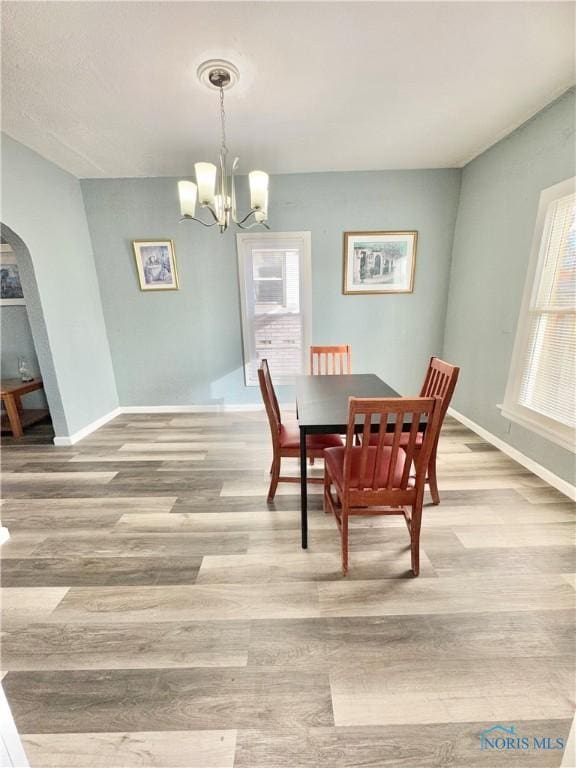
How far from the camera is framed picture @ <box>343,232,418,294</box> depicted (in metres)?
3.23

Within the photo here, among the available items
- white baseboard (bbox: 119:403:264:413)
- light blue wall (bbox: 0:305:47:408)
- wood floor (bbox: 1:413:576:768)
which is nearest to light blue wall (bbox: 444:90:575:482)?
wood floor (bbox: 1:413:576:768)

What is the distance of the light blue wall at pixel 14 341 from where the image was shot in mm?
3365

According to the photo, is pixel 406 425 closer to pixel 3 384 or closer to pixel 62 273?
pixel 62 273

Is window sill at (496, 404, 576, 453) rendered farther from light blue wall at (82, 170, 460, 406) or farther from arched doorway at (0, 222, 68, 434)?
arched doorway at (0, 222, 68, 434)

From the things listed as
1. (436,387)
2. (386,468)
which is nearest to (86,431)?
(386,468)

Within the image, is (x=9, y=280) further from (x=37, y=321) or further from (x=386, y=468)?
(x=386, y=468)

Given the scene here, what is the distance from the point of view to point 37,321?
2.65 metres

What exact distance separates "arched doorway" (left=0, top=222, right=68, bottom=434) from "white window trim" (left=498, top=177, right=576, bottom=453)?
408cm

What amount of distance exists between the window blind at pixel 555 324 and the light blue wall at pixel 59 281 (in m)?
4.12

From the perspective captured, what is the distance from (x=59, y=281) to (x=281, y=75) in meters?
2.57

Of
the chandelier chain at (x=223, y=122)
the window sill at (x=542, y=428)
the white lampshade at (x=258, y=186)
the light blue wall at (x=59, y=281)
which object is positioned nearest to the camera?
the white lampshade at (x=258, y=186)

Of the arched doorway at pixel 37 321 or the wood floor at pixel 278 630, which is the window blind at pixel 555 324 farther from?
the arched doorway at pixel 37 321

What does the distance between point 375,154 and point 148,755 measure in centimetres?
397

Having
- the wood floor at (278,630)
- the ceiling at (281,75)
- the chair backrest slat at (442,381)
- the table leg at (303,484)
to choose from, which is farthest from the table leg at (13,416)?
the chair backrest slat at (442,381)
